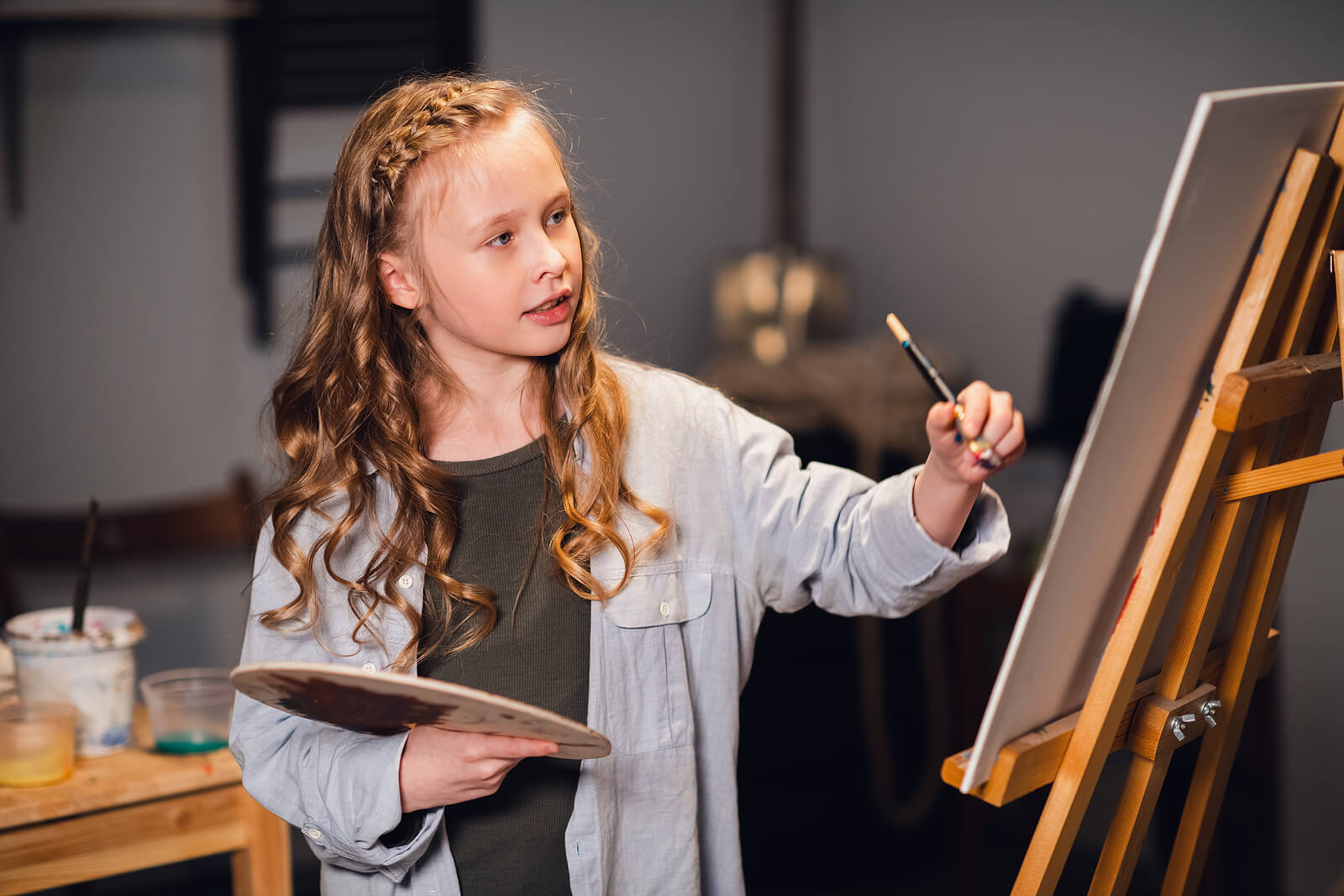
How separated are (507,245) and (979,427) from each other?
42cm

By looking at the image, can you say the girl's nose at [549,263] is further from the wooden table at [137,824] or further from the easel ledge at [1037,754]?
the wooden table at [137,824]

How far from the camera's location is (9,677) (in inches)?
53.9

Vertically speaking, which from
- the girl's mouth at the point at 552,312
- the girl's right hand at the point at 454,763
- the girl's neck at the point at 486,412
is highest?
the girl's mouth at the point at 552,312

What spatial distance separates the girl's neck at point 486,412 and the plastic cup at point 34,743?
0.51 m

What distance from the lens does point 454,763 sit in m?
0.97

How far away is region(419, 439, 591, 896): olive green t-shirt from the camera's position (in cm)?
105

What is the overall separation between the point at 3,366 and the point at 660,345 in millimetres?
1378

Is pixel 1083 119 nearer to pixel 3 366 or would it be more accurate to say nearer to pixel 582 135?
pixel 582 135

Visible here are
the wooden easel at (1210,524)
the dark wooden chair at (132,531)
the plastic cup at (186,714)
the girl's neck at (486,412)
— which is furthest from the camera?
the dark wooden chair at (132,531)

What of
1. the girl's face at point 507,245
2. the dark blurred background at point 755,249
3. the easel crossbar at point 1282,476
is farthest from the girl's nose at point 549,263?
the dark blurred background at point 755,249

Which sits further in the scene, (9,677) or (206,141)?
(206,141)

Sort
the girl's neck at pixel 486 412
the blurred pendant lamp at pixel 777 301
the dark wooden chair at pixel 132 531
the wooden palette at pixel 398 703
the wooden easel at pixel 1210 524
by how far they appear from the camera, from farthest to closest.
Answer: the blurred pendant lamp at pixel 777 301, the dark wooden chair at pixel 132 531, the girl's neck at pixel 486 412, the wooden easel at pixel 1210 524, the wooden palette at pixel 398 703

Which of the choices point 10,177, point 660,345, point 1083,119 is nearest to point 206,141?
point 10,177

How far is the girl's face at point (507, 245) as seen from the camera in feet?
3.31
